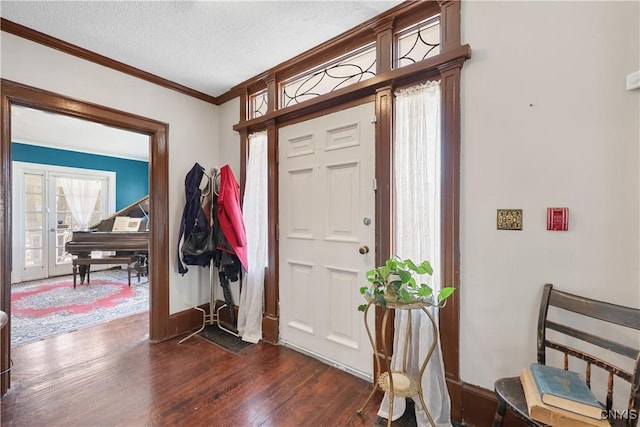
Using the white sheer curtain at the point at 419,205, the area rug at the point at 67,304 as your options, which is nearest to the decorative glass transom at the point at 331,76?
the white sheer curtain at the point at 419,205

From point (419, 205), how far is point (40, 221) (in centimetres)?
645

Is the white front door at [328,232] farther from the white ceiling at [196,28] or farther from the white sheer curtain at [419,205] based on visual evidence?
the white ceiling at [196,28]

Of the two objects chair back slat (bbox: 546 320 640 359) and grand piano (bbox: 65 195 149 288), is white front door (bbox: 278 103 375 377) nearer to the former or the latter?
chair back slat (bbox: 546 320 640 359)

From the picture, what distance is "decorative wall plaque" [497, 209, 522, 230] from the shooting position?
55.4 inches

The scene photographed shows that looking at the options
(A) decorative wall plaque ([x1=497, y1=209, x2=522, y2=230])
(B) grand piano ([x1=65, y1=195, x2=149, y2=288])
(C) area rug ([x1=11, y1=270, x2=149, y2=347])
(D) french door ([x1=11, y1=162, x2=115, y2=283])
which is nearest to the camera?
(A) decorative wall plaque ([x1=497, y1=209, x2=522, y2=230])

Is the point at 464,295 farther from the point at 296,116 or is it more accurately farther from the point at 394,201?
the point at 296,116

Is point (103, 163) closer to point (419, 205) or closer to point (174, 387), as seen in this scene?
point (174, 387)

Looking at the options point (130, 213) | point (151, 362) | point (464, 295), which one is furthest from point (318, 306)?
point (130, 213)

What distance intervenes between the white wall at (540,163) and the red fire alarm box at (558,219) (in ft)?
0.08

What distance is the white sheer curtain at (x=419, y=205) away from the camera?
155cm

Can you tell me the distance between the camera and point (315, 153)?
87.1 inches

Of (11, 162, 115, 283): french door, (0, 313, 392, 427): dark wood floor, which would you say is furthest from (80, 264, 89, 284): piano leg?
(0, 313, 392, 427): dark wood floor

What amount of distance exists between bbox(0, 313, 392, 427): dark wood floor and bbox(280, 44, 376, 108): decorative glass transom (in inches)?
84.2

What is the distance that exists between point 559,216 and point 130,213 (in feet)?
18.7
